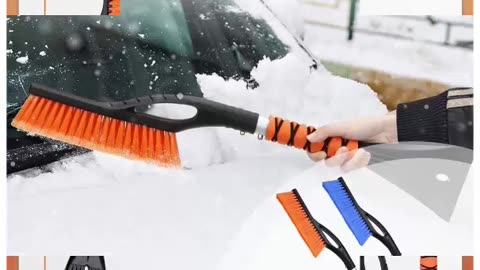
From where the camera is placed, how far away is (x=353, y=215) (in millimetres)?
929

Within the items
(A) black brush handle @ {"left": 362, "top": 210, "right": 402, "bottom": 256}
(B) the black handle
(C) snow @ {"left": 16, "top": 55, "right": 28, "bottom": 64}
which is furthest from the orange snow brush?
(C) snow @ {"left": 16, "top": 55, "right": 28, "bottom": 64}

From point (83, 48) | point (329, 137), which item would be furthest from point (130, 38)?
point (329, 137)

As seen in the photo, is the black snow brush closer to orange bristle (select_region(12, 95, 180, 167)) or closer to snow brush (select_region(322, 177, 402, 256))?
orange bristle (select_region(12, 95, 180, 167))

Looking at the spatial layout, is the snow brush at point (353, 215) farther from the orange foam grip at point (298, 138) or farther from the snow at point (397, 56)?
the snow at point (397, 56)

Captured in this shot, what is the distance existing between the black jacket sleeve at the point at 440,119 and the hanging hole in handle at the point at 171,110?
0.29m

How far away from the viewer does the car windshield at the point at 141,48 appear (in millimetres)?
925

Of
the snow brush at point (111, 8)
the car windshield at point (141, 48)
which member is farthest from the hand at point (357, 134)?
the snow brush at point (111, 8)

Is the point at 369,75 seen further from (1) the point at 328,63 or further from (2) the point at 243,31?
(2) the point at 243,31

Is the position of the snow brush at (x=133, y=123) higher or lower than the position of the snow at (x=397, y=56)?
lower

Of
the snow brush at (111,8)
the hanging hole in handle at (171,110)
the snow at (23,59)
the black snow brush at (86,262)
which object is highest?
the snow brush at (111,8)

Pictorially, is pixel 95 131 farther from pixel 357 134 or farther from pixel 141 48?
pixel 357 134

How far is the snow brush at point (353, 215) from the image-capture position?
0.93 m

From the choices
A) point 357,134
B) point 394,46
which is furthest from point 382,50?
point 357,134

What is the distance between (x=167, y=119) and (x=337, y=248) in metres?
0.29
